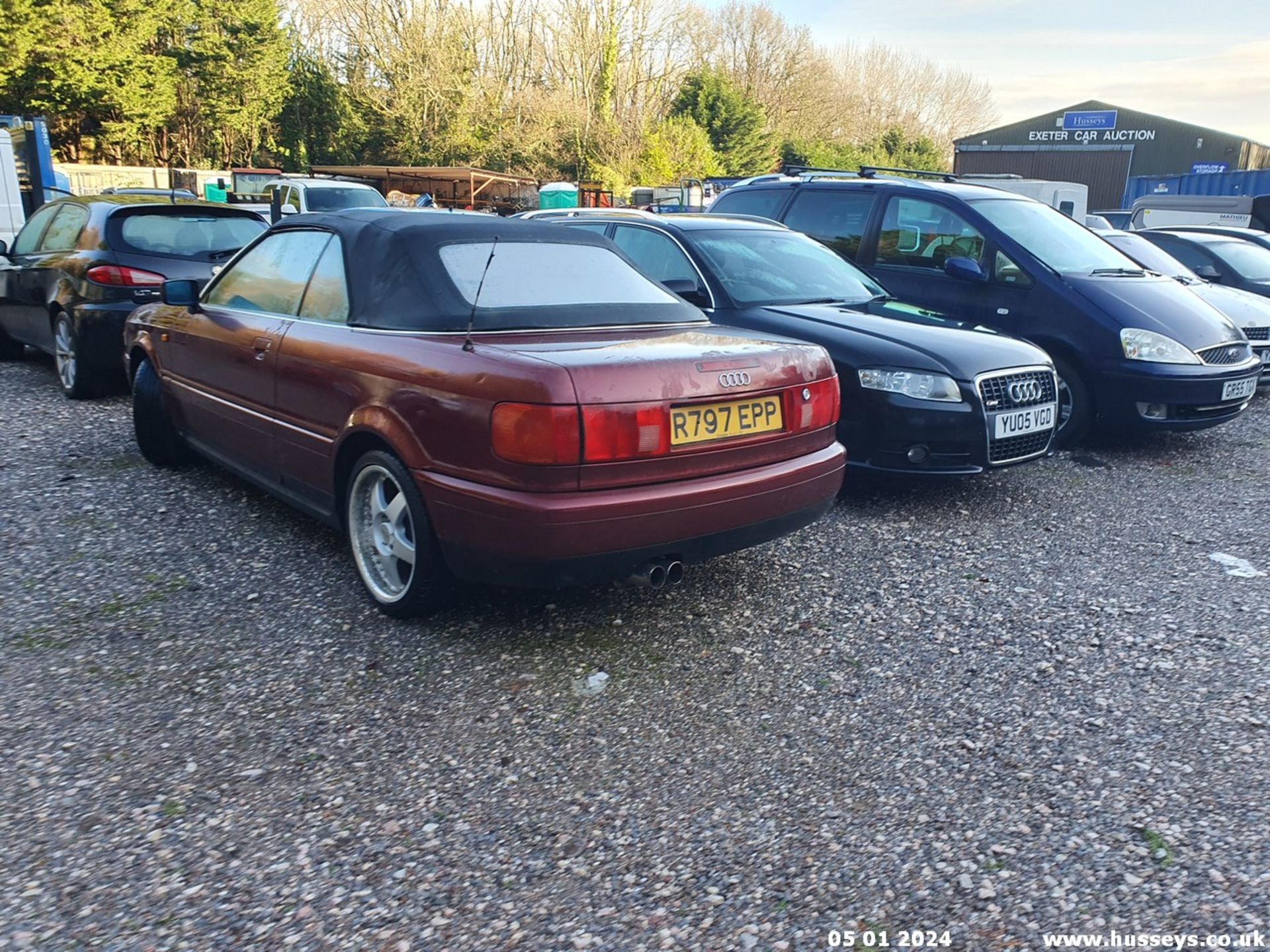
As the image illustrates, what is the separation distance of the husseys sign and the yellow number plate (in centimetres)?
5714

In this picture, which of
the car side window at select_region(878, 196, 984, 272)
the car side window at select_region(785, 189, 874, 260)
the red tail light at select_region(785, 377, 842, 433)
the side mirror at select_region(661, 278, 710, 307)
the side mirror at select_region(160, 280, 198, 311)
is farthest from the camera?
the car side window at select_region(785, 189, 874, 260)

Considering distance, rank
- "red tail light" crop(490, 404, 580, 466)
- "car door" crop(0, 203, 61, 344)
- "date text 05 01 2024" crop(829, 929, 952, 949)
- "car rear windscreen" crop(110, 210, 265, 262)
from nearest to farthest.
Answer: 1. "date text 05 01 2024" crop(829, 929, 952, 949)
2. "red tail light" crop(490, 404, 580, 466)
3. "car rear windscreen" crop(110, 210, 265, 262)
4. "car door" crop(0, 203, 61, 344)

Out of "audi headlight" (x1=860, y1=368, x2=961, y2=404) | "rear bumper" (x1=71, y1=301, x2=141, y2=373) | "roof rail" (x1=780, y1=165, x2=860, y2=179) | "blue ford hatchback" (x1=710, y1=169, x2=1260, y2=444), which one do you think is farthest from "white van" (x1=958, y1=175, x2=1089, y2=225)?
"rear bumper" (x1=71, y1=301, x2=141, y2=373)

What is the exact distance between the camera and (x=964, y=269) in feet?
22.3

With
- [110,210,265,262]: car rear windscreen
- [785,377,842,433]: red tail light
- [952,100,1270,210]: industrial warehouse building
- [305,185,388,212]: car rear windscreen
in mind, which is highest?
[952,100,1270,210]: industrial warehouse building

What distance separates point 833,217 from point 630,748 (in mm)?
5845

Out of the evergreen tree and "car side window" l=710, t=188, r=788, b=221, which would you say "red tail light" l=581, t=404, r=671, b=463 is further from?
the evergreen tree

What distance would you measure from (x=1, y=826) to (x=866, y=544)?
3658mm

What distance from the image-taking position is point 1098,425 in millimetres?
6789

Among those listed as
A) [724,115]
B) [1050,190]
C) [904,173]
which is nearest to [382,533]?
[904,173]

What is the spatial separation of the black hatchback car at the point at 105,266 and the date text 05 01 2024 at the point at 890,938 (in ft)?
21.8

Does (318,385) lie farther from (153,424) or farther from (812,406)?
(153,424)

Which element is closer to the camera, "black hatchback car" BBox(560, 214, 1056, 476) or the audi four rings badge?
"black hatchback car" BBox(560, 214, 1056, 476)

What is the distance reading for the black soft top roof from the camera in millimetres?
3580
